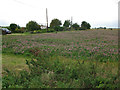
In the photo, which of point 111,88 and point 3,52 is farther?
point 3,52

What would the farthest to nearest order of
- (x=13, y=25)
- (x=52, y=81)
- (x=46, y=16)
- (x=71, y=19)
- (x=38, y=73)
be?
(x=71, y=19)
(x=46, y=16)
(x=13, y=25)
(x=38, y=73)
(x=52, y=81)

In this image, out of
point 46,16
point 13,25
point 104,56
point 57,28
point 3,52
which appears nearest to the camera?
point 104,56

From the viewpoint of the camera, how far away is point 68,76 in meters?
4.36

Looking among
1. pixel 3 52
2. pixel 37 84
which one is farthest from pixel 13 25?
pixel 37 84

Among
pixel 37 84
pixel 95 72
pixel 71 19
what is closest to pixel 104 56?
pixel 95 72

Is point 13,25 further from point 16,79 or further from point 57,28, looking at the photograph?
point 16,79

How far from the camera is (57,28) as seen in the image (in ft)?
184

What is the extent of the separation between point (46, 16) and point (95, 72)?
49662mm

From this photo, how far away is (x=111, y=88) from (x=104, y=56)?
4.95 meters

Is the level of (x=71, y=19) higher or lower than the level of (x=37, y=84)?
higher

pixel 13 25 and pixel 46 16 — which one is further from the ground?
pixel 46 16

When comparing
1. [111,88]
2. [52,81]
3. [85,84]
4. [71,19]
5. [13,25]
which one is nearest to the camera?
[111,88]

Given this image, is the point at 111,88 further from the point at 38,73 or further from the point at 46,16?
the point at 46,16

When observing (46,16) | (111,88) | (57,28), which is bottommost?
(111,88)
